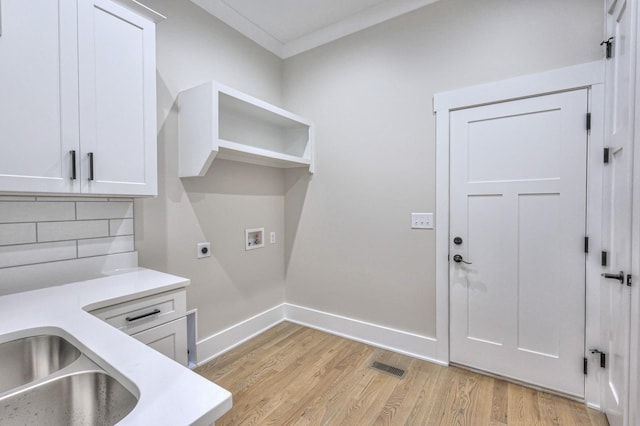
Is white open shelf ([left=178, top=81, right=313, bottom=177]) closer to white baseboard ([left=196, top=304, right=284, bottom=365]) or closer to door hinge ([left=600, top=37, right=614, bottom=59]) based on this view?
white baseboard ([left=196, top=304, right=284, bottom=365])

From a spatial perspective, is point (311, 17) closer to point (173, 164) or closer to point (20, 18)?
point (173, 164)

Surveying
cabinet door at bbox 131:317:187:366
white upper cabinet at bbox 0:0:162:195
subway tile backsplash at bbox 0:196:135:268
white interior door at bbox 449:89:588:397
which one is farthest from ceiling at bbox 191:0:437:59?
cabinet door at bbox 131:317:187:366

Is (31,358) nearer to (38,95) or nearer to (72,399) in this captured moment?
(72,399)

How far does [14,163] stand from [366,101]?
7.66 feet

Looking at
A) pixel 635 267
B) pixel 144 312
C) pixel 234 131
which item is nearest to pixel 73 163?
pixel 144 312

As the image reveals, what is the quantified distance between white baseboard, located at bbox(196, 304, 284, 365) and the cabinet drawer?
35.6 inches

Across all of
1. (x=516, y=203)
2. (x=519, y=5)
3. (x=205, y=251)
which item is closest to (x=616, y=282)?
(x=516, y=203)

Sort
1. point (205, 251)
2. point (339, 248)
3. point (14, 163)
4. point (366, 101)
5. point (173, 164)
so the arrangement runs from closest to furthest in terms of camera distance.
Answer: point (14, 163), point (173, 164), point (205, 251), point (366, 101), point (339, 248)

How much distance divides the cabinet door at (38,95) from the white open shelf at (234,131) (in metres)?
0.76

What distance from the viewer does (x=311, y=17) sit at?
2.72m

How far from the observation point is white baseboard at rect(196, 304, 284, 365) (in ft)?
8.00

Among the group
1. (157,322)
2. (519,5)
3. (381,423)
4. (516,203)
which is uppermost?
→ (519,5)

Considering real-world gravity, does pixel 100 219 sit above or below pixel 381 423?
above

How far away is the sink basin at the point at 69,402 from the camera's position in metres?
0.75
